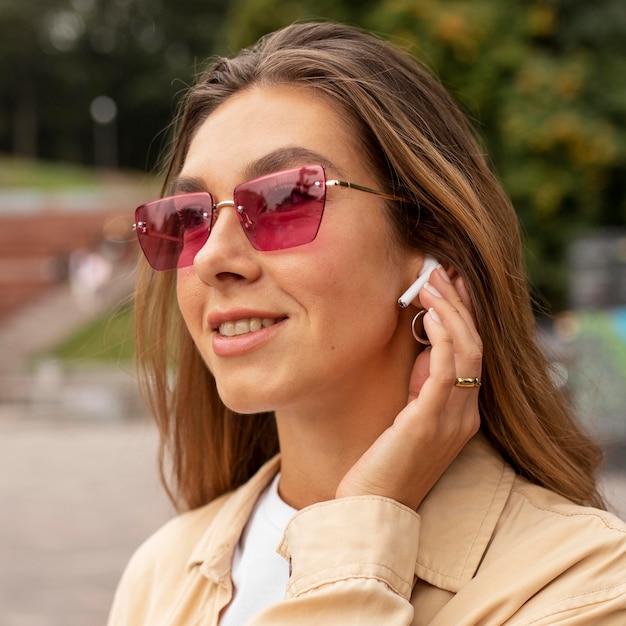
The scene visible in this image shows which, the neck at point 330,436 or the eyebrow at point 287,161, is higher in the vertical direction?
the eyebrow at point 287,161

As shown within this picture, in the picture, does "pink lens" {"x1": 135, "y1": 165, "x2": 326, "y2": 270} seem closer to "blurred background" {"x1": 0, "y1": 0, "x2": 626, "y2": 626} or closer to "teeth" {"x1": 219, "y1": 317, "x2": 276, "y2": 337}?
"teeth" {"x1": 219, "y1": 317, "x2": 276, "y2": 337}

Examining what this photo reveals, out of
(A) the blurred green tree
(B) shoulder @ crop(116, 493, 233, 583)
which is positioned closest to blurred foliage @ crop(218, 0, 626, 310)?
(B) shoulder @ crop(116, 493, 233, 583)

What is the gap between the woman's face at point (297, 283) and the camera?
5.27 ft

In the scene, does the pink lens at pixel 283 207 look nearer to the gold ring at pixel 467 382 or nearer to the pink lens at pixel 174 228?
the pink lens at pixel 174 228

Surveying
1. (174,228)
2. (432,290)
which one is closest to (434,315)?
(432,290)

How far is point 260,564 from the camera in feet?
5.88

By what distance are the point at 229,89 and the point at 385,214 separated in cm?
42

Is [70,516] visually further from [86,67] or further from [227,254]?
[86,67]

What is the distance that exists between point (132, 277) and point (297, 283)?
1.24 m

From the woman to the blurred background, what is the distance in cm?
35

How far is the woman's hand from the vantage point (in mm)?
1573

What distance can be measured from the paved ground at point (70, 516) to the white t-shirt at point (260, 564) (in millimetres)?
1563

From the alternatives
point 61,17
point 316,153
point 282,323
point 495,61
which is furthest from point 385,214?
point 61,17

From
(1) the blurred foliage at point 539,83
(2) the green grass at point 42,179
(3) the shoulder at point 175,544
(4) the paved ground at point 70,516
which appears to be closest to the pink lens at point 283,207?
(3) the shoulder at point 175,544
